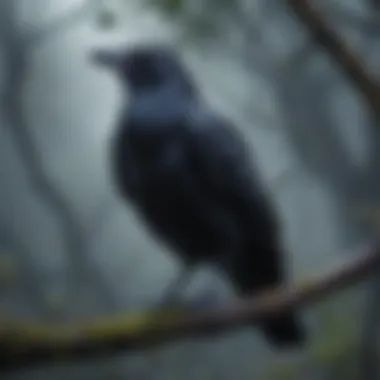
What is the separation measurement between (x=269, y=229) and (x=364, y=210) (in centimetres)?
13

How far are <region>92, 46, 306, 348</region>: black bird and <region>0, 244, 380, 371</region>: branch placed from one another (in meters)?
0.02

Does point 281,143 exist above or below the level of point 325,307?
above

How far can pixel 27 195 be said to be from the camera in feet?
3.65

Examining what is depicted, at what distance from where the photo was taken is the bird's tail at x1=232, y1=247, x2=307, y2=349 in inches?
45.2

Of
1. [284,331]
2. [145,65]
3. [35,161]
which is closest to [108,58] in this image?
[145,65]

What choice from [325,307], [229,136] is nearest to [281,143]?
[229,136]

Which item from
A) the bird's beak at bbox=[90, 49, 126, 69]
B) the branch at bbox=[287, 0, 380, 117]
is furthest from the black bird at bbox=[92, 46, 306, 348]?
the branch at bbox=[287, 0, 380, 117]

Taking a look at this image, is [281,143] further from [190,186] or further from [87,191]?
[87,191]

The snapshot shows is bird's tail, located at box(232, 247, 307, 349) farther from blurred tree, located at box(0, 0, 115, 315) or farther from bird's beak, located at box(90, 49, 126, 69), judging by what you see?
bird's beak, located at box(90, 49, 126, 69)

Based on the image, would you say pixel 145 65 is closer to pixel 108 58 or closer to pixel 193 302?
pixel 108 58

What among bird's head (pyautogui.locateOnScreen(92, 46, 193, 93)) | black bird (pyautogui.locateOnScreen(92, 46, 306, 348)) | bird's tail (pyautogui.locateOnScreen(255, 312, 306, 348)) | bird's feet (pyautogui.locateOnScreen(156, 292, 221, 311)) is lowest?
bird's tail (pyautogui.locateOnScreen(255, 312, 306, 348))

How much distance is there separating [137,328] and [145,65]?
329 mm

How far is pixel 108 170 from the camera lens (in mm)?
1127

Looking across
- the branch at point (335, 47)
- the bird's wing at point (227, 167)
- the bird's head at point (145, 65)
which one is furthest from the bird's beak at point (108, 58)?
the branch at point (335, 47)
